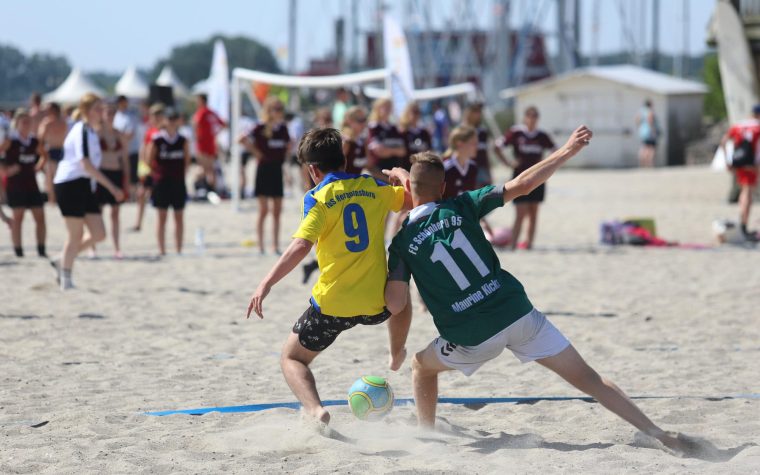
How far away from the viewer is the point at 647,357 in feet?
22.7

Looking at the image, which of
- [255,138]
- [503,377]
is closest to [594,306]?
[503,377]

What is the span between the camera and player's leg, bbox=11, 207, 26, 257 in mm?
11860

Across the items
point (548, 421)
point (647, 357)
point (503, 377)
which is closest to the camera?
point (548, 421)

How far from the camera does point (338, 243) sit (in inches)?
187

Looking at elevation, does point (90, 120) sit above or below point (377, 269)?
above

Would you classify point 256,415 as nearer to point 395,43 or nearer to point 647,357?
point 647,357

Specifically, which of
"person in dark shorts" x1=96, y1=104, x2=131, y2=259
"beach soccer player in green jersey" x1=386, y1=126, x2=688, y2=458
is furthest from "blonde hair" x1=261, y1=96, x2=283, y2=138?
"beach soccer player in green jersey" x1=386, y1=126, x2=688, y2=458

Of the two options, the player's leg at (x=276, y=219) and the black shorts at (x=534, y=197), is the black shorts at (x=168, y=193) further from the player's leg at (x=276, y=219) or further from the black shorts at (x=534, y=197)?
the black shorts at (x=534, y=197)

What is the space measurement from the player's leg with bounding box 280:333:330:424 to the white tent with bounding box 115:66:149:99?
37238 mm

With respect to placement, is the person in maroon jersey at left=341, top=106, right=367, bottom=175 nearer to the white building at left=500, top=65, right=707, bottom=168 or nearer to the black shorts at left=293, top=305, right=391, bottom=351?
the black shorts at left=293, top=305, right=391, bottom=351

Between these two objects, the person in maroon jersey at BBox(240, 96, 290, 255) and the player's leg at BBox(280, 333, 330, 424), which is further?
the person in maroon jersey at BBox(240, 96, 290, 255)

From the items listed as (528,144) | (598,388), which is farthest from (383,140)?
(598,388)

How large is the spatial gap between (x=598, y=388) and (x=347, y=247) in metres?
1.24

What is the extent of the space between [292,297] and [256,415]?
4.21 meters
